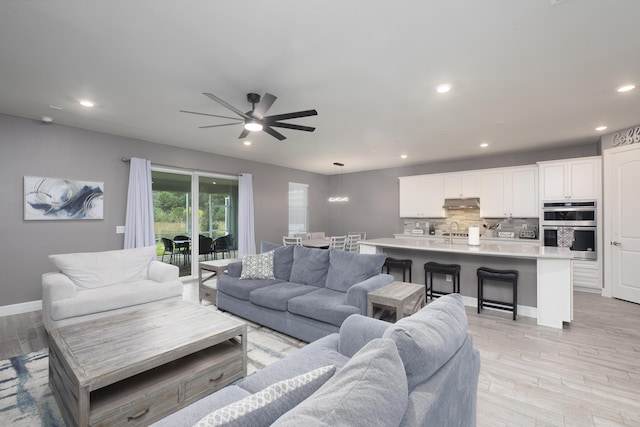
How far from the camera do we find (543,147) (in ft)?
19.1

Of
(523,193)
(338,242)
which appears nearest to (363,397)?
(338,242)

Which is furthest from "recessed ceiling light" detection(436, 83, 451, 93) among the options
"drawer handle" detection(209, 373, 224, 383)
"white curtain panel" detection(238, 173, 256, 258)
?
"white curtain panel" detection(238, 173, 256, 258)

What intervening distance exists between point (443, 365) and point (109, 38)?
3189mm

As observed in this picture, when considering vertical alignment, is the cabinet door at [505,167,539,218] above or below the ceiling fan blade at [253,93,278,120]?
below

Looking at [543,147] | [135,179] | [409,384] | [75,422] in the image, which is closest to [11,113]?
[135,179]

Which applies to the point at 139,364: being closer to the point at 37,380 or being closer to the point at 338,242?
the point at 37,380

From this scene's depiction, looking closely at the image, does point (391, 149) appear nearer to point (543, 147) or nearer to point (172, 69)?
point (543, 147)

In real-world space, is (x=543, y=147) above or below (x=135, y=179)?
above

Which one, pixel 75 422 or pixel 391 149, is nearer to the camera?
pixel 75 422

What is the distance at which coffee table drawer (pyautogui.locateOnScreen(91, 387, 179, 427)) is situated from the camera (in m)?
1.66

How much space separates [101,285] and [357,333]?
3480 millimetres

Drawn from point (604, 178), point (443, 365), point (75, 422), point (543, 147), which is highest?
point (543, 147)

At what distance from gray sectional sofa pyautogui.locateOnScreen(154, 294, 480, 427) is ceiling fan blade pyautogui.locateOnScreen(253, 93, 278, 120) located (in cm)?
229

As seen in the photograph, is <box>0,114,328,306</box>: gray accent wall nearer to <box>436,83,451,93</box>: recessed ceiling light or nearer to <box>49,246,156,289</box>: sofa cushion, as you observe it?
<box>49,246,156,289</box>: sofa cushion
